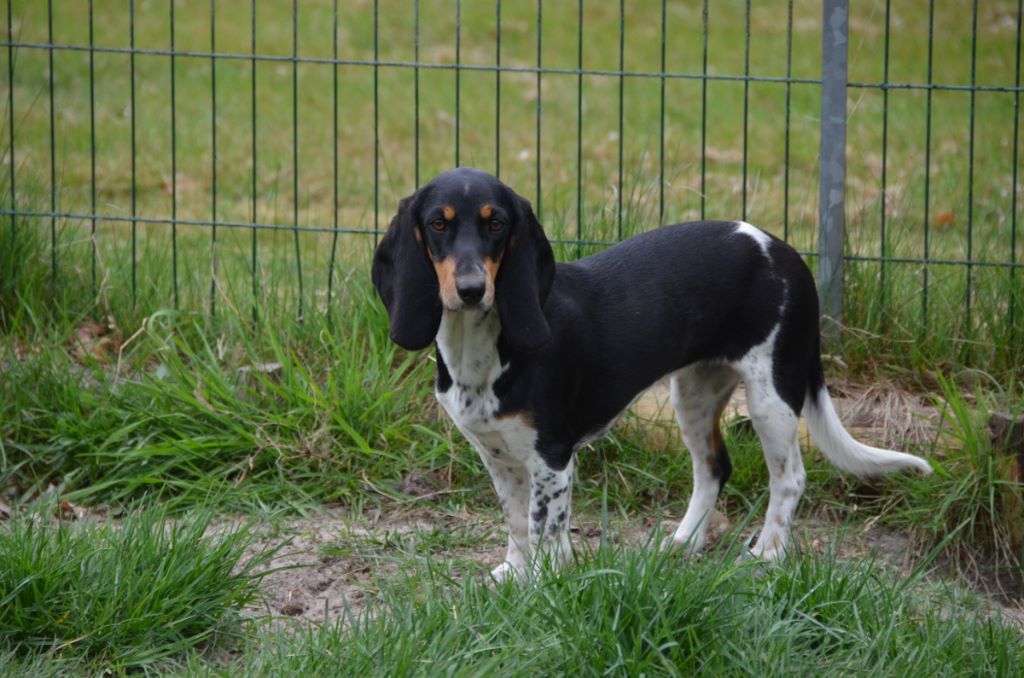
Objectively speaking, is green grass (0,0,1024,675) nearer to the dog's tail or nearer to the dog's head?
the dog's tail

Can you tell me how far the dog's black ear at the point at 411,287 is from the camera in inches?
145

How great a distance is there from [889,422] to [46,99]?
313 inches

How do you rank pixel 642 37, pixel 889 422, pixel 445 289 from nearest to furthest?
pixel 445 289
pixel 889 422
pixel 642 37

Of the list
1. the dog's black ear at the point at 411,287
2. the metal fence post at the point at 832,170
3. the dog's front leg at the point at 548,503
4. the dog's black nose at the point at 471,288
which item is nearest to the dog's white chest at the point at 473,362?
the dog's black ear at the point at 411,287

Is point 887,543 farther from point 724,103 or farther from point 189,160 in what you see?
point 724,103

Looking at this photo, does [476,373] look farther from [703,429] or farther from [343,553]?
[703,429]

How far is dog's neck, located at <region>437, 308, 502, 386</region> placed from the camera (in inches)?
150

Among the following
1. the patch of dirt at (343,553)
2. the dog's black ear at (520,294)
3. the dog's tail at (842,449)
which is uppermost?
the dog's black ear at (520,294)

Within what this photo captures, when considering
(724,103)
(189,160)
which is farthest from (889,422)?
Result: (724,103)

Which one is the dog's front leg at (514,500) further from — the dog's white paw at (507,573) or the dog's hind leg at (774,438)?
the dog's hind leg at (774,438)

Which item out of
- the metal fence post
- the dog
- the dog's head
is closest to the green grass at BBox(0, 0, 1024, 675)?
the metal fence post

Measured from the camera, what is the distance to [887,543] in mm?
4500

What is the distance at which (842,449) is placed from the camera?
14.4 feet

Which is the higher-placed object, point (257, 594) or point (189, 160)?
point (189, 160)
